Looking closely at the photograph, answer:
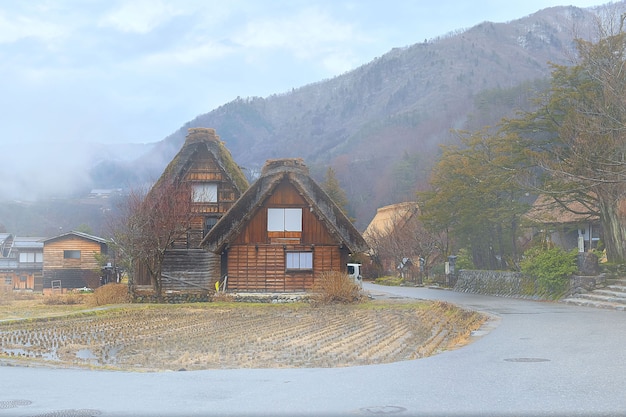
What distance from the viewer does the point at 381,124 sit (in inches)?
5719

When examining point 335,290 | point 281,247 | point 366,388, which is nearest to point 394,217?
point 281,247

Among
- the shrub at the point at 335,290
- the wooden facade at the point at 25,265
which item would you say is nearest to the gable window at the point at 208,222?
the shrub at the point at 335,290

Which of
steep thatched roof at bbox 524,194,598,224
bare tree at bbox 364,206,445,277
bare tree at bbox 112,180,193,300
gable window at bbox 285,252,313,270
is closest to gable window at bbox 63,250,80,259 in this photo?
bare tree at bbox 364,206,445,277

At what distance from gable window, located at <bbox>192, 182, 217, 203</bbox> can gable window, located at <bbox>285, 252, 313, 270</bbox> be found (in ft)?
22.7

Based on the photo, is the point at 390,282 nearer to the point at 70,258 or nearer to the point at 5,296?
the point at 5,296

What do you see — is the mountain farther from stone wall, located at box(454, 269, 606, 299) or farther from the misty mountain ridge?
stone wall, located at box(454, 269, 606, 299)

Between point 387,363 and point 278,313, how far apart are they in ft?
43.3

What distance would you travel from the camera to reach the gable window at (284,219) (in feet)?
102

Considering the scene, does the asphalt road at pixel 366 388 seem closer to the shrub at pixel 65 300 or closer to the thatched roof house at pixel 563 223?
the thatched roof house at pixel 563 223

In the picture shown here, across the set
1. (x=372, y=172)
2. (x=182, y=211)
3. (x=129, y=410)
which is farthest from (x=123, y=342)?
(x=372, y=172)

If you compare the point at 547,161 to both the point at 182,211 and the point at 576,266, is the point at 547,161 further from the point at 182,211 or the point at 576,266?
the point at 182,211

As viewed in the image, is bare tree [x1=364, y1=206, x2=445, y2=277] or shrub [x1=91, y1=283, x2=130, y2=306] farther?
bare tree [x1=364, y1=206, x2=445, y2=277]

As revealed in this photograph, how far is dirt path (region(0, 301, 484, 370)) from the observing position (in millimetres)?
11367

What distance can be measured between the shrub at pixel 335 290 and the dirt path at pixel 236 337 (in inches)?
68.6
